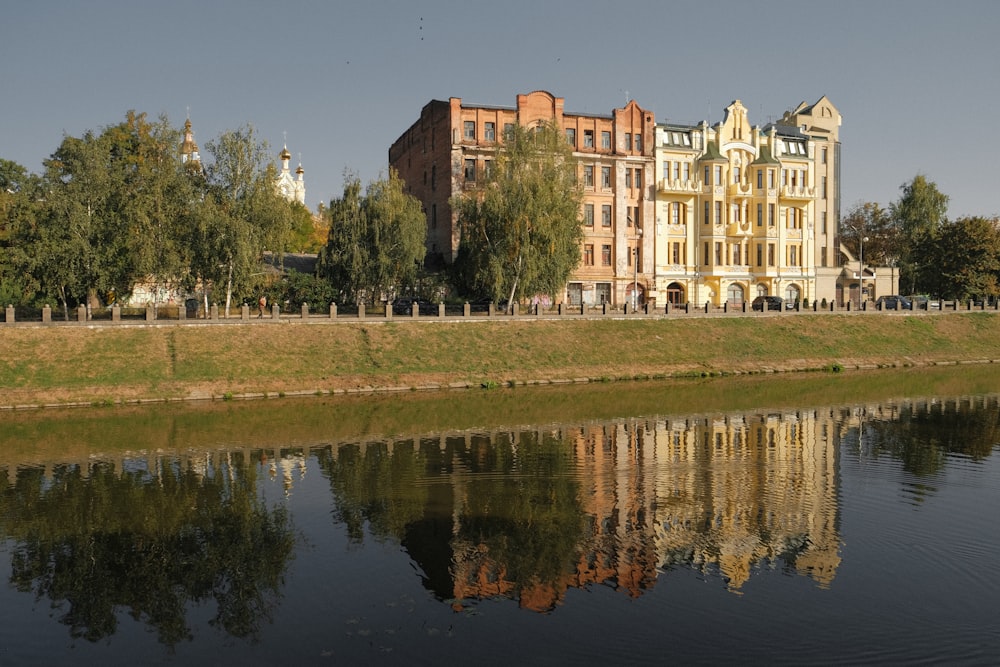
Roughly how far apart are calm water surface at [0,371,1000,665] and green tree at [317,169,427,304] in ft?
94.3

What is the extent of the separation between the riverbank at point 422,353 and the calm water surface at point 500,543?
9.04 meters

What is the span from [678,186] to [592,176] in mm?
8725

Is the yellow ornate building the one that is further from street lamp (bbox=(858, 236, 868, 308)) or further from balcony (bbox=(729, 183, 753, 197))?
street lamp (bbox=(858, 236, 868, 308))

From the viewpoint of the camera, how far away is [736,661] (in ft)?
45.1

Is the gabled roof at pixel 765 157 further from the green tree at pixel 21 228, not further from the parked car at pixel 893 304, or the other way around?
the green tree at pixel 21 228

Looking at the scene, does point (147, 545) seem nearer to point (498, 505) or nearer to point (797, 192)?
point (498, 505)

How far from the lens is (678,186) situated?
78875 mm

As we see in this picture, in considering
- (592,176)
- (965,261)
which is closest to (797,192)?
(965,261)

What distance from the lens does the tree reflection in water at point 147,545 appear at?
16.4 m

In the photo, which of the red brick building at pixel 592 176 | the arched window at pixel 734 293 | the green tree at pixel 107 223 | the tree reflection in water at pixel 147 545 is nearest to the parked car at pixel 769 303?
the arched window at pixel 734 293

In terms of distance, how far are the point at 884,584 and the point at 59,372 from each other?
134 feet

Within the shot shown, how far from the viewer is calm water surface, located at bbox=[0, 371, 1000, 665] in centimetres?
1475

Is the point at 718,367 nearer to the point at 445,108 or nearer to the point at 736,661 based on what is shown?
the point at 445,108

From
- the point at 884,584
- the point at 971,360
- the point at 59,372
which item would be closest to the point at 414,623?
the point at 884,584
